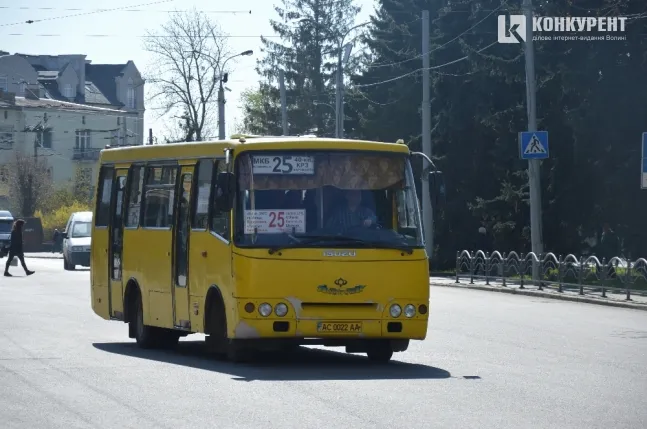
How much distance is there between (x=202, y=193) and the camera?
1794 centimetres

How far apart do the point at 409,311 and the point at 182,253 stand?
3043 mm

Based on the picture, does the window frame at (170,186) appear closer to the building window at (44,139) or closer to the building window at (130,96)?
the building window at (44,139)

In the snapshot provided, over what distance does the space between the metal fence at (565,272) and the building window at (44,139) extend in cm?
7195

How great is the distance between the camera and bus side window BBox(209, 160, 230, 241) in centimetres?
1688

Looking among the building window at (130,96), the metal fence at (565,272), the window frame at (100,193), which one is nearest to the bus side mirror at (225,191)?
the window frame at (100,193)

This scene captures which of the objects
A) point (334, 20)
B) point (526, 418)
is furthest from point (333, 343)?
point (334, 20)

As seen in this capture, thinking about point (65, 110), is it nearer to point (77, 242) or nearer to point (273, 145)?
point (77, 242)

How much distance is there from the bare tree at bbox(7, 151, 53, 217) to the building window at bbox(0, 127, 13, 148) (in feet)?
26.4

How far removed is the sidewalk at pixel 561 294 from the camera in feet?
99.7

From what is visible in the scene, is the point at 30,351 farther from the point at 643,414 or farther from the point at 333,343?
the point at 643,414

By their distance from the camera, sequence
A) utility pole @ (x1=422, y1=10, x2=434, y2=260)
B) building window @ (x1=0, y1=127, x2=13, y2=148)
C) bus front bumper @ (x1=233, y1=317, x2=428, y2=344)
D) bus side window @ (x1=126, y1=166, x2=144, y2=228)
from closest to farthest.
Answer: bus front bumper @ (x1=233, y1=317, x2=428, y2=344), bus side window @ (x1=126, y1=166, x2=144, y2=228), utility pole @ (x1=422, y1=10, x2=434, y2=260), building window @ (x1=0, y1=127, x2=13, y2=148)

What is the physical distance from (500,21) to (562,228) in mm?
7765

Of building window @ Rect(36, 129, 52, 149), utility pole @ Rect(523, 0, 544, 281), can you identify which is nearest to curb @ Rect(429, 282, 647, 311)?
utility pole @ Rect(523, 0, 544, 281)

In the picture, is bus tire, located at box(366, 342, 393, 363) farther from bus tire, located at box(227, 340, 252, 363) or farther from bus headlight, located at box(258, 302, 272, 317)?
bus headlight, located at box(258, 302, 272, 317)
